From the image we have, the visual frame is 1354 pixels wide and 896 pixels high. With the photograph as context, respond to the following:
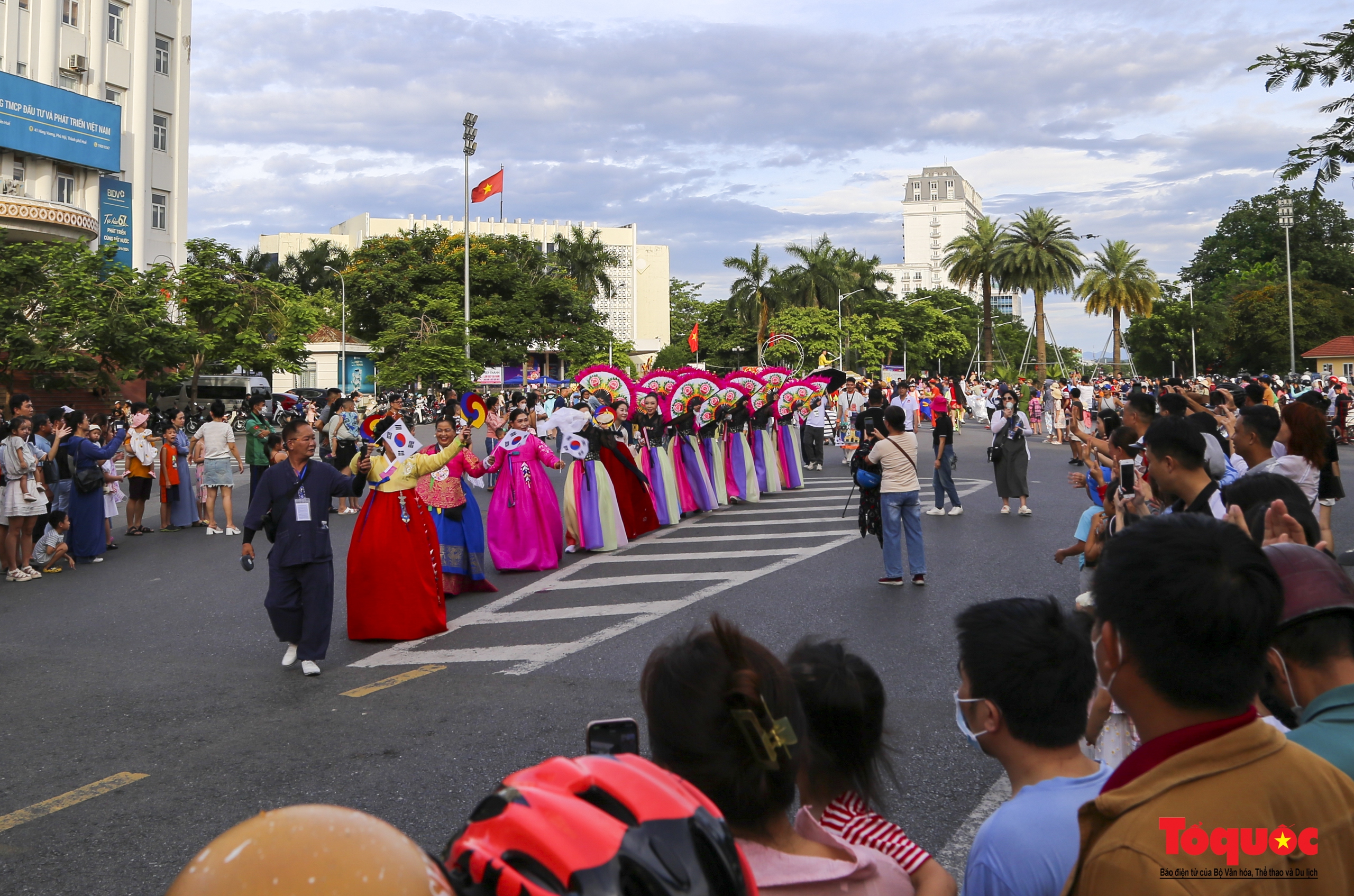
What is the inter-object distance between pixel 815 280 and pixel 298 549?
6438cm

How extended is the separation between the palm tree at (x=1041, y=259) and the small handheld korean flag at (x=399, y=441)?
46416 millimetres

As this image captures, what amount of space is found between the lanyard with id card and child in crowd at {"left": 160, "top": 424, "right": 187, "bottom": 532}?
27.4 ft

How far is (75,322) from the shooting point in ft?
78.7

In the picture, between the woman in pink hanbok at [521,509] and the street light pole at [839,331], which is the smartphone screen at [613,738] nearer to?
the woman in pink hanbok at [521,509]

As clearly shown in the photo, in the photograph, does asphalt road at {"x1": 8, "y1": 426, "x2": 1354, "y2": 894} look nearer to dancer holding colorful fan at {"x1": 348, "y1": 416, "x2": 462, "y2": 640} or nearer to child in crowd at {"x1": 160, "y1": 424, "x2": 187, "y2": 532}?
dancer holding colorful fan at {"x1": 348, "y1": 416, "x2": 462, "y2": 640}

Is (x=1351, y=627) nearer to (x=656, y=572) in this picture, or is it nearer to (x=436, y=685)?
(x=436, y=685)

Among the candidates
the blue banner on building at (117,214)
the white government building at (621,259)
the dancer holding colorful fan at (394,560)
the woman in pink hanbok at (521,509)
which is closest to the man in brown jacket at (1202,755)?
the dancer holding colorful fan at (394,560)

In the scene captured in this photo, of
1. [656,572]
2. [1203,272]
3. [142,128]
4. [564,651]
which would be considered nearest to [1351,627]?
[564,651]

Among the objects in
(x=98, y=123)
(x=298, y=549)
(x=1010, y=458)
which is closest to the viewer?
(x=298, y=549)

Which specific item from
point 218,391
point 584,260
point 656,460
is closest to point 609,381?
point 656,460

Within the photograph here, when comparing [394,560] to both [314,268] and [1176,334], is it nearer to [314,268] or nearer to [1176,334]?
[1176,334]

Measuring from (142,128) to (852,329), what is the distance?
43.1 m

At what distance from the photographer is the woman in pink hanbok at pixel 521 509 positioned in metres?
11.1

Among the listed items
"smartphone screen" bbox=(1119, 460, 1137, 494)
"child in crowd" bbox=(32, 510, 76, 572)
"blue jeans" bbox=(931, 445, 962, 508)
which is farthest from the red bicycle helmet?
"blue jeans" bbox=(931, 445, 962, 508)
